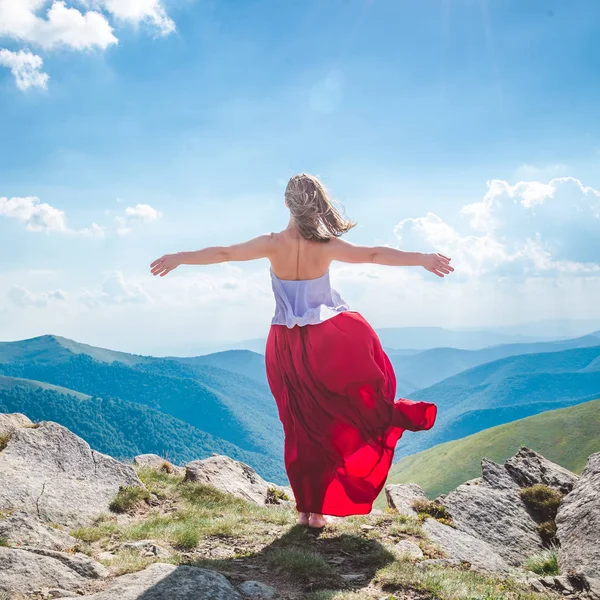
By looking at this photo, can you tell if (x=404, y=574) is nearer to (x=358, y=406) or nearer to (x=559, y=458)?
(x=358, y=406)

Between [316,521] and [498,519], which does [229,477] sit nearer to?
[316,521]

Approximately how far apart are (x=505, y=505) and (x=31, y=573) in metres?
11.3

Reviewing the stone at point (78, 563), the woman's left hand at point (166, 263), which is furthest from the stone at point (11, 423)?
the woman's left hand at point (166, 263)

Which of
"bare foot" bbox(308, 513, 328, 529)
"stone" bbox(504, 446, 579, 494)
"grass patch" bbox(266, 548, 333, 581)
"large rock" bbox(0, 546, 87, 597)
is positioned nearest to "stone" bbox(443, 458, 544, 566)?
"stone" bbox(504, 446, 579, 494)

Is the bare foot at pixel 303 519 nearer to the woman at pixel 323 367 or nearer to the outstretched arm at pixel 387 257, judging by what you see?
the woman at pixel 323 367

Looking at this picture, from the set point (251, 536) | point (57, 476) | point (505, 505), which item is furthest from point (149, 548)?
point (505, 505)

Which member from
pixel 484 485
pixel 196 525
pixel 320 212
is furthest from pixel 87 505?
pixel 484 485

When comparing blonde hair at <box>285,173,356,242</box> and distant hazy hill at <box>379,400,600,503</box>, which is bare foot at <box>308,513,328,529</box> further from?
distant hazy hill at <box>379,400,600,503</box>

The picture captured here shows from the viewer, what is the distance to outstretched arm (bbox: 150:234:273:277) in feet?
29.7

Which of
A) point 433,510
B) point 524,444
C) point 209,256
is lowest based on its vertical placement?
point 524,444

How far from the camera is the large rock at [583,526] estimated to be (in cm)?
978

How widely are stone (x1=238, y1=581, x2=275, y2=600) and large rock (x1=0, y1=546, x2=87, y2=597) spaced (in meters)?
1.99

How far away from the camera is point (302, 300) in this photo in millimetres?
9719

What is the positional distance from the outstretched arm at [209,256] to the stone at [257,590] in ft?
15.6
